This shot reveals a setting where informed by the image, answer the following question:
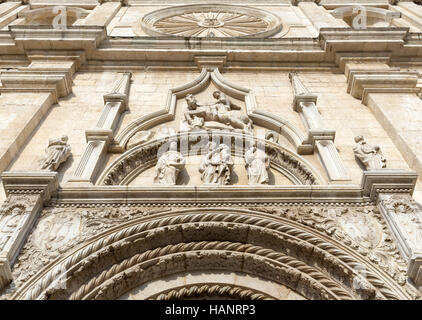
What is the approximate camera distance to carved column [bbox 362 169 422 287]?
505 cm

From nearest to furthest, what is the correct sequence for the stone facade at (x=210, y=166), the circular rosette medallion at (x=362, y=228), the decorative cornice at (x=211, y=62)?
the stone facade at (x=210, y=166) → the circular rosette medallion at (x=362, y=228) → the decorative cornice at (x=211, y=62)

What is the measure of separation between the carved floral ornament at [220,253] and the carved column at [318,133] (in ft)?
3.54

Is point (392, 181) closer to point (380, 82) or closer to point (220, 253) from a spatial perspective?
point (220, 253)

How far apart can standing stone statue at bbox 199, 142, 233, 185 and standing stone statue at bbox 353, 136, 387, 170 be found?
2.25 metres

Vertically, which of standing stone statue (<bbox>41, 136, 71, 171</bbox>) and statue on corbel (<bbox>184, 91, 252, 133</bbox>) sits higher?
statue on corbel (<bbox>184, 91, 252, 133</bbox>)

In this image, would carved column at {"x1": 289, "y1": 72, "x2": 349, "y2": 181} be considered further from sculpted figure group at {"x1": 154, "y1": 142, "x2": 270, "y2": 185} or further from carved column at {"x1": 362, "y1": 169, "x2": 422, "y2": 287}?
sculpted figure group at {"x1": 154, "y1": 142, "x2": 270, "y2": 185}

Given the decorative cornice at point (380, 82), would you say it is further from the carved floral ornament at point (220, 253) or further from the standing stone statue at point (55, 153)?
the standing stone statue at point (55, 153)

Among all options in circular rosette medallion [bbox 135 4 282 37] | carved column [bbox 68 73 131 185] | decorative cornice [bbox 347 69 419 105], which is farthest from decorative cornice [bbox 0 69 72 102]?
decorative cornice [bbox 347 69 419 105]

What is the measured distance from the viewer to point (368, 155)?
23.5ft

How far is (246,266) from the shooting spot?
19.3 ft

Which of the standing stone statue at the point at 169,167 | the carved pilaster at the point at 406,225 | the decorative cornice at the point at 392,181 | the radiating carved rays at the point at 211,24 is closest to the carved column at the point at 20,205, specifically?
the standing stone statue at the point at 169,167

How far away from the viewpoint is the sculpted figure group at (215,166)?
6938 millimetres

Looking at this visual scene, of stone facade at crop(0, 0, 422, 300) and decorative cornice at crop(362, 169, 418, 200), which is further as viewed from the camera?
decorative cornice at crop(362, 169, 418, 200)
